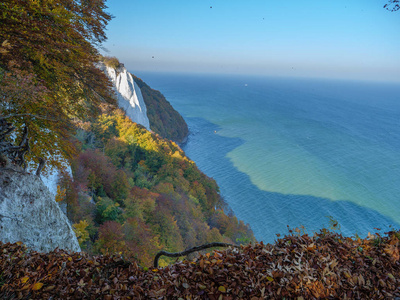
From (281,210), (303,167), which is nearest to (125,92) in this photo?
(281,210)

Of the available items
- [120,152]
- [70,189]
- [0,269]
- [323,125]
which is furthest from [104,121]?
[323,125]

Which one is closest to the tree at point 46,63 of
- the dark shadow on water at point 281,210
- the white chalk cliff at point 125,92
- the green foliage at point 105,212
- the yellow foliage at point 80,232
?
the yellow foliage at point 80,232

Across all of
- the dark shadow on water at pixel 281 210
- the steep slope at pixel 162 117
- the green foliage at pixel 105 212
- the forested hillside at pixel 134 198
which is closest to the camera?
the forested hillside at pixel 134 198

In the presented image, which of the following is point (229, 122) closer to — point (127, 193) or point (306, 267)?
point (127, 193)

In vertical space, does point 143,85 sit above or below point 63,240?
above

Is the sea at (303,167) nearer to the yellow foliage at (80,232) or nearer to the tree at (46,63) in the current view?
the yellow foliage at (80,232)

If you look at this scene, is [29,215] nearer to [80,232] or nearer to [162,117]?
[80,232]

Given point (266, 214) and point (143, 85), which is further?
point (143, 85)
